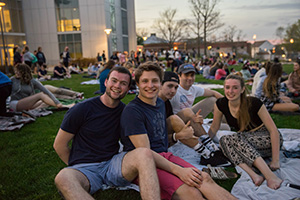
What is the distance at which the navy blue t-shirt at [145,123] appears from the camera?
2.43 m

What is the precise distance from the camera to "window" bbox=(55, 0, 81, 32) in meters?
29.5

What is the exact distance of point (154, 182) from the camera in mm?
2041

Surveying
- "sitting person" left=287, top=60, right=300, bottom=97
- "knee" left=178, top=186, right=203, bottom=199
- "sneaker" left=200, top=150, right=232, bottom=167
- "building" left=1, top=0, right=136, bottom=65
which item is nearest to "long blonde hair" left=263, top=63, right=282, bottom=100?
"sitting person" left=287, top=60, right=300, bottom=97

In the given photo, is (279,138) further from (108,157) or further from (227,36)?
(227,36)

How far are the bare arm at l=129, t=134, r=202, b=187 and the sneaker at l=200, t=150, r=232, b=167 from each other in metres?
1.24

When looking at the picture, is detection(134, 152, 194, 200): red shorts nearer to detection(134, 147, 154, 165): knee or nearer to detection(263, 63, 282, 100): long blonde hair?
detection(134, 147, 154, 165): knee

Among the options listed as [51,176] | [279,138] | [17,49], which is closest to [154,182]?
[51,176]

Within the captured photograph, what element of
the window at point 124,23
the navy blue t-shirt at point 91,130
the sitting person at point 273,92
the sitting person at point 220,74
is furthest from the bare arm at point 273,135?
the window at point 124,23

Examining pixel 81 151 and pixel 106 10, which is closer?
pixel 81 151

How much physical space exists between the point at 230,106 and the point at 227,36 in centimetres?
6252

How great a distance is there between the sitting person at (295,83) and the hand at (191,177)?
6.64 m

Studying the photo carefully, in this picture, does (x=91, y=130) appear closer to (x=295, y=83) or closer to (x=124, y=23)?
(x=295, y=83)

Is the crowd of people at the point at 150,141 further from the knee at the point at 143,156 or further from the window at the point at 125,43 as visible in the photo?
the window at the point at 125,43

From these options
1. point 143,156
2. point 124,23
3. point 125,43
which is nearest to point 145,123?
point 143,156
